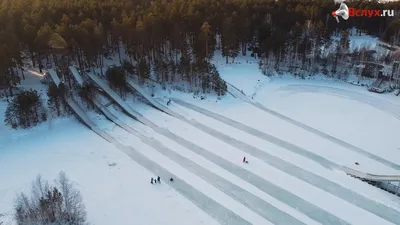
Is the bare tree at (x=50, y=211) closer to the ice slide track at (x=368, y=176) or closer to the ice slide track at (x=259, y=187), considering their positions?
the ice slide track at (x=259, y=187)

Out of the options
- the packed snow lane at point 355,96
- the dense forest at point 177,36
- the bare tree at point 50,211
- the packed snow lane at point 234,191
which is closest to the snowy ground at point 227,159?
the packed snow lane at point 234,191

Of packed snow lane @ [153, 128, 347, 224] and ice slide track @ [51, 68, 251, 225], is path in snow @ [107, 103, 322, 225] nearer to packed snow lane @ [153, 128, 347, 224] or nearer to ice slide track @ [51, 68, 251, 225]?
packed snow lane @ [153, 128, 347, 224]

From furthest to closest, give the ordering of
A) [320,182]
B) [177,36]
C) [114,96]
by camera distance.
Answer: [177,36]
[114,96]
[320,182]

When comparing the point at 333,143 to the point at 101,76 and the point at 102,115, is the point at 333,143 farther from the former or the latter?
the point at 101,76

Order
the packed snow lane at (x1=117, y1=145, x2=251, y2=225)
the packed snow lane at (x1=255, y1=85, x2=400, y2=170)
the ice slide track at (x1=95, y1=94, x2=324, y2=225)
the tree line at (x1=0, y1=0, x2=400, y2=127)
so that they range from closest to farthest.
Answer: the packed snow lane at (x1=117, y1=145, x2=251, y2=225) → the ice slide track at (x1=95, y1=94, x2=324, y2=225) → the packed snow lane at (x1=255, y1=85, x2=400, y2=170) → the tree line at (x1=0, y1=0, x2=400, y2=127)

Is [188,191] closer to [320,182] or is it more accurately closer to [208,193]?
[208,193]

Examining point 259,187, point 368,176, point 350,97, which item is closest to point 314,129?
point 368,176

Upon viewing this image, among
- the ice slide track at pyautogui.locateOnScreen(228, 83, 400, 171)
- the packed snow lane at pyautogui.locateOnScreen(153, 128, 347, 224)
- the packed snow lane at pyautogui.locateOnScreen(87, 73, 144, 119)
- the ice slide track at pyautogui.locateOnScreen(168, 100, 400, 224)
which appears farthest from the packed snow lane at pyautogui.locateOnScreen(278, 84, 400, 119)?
the packed snow lane at pyautogui.locateOnScreen(87, 73, 144, 119)
